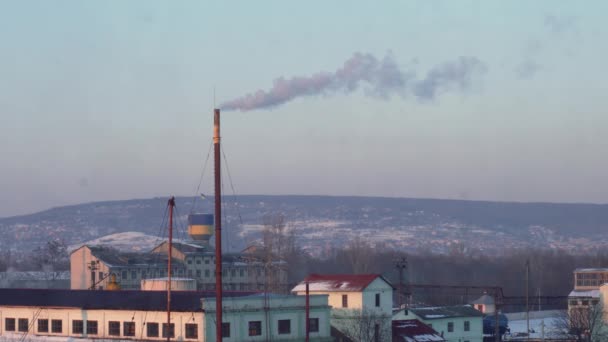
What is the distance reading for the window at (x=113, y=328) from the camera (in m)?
46.0

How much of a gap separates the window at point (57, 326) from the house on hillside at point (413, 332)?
1523cm

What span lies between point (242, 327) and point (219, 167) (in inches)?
463

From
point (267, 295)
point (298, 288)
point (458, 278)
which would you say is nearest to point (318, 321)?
point (267, 295)

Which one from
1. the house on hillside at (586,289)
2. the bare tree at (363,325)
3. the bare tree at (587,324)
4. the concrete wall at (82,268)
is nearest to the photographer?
the bare tree at (363,325)

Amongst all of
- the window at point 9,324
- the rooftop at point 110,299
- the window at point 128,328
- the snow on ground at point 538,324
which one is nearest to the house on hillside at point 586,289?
the snow on ground at point 538,324

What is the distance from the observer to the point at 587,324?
63.6 meters

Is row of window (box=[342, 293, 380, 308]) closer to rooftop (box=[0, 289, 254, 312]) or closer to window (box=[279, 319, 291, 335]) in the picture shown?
rooftop (box=[0, 289, 254, 312])

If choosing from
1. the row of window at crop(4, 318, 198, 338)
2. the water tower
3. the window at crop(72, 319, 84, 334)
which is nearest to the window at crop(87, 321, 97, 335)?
the row of window at crop(4, 318, 198, 338)

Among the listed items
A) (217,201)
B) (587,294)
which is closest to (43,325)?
(217,201)

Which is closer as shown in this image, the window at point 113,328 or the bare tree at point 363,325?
the window at point 113,328

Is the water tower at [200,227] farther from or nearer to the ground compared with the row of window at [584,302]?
farther from the ground

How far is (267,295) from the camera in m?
46.1

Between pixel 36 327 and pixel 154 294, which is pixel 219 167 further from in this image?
pixel 36 327

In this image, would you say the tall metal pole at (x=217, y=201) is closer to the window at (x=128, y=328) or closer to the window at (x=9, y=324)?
the window at (x=128, y=328)
